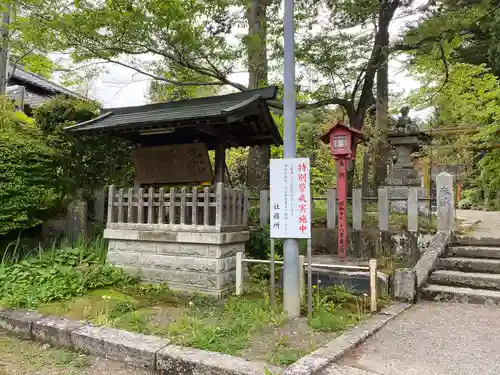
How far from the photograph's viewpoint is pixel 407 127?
13508 mm

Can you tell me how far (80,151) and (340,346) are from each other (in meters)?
9.00

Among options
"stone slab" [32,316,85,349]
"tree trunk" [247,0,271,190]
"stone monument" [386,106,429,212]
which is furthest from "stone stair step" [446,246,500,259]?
"stone slab" [32,316,85,349]

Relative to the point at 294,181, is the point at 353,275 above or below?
below

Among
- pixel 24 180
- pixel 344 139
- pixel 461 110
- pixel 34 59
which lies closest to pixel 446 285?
pixel 344 139

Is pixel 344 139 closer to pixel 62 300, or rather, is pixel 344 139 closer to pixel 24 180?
pixel 62 300

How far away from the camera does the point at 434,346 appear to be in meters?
4.52

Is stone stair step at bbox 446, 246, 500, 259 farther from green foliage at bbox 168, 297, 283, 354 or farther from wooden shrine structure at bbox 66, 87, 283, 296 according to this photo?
green foliage at bbox 168, 297, 283, 354

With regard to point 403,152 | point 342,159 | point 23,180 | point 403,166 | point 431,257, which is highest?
point 403,152

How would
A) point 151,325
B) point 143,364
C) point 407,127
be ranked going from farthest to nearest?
point 407,127 < point 151,325 < point 143,364

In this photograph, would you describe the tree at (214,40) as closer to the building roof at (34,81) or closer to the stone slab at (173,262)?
the stone slab at (173,262)

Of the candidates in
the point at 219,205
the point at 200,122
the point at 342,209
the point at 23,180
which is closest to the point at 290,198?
the point at 219,205

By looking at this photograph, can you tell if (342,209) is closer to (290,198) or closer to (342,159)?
(342,159)

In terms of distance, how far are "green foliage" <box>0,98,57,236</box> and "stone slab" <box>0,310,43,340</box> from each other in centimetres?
300

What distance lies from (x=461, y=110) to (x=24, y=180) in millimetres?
16642
